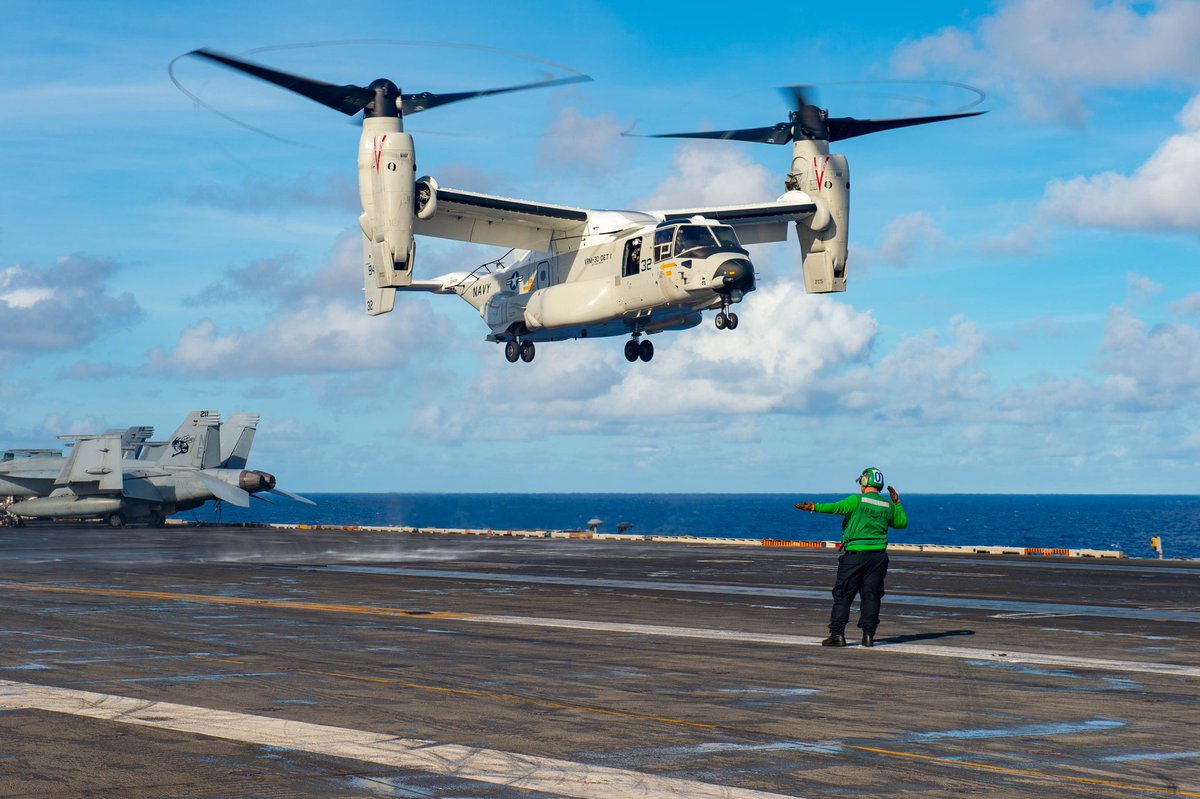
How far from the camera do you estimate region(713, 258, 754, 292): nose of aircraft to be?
3550 cm

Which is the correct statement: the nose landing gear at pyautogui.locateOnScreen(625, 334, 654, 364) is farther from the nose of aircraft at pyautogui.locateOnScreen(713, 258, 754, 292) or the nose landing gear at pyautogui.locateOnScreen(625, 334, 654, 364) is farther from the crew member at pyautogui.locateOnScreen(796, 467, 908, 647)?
the crew member at pyautogui.locateOnScreen(796, 467, 908, 647)

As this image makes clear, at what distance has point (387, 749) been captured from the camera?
9625 millimetres

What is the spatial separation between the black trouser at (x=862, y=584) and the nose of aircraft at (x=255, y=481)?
185 feet

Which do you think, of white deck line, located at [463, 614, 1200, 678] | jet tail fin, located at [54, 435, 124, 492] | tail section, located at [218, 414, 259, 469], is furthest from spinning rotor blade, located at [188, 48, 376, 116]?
tail section, located at [218, 414, 259, 469]

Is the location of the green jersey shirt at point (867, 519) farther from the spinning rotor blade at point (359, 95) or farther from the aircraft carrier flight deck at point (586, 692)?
the spinning rotor blade at point (359, 95)

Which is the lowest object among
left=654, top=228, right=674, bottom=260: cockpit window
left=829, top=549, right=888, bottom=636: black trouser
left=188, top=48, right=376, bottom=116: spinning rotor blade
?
left=829, top=549, right=888, bottom=636: black trouser

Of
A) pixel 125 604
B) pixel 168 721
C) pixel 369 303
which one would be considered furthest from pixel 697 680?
pixel 369 303

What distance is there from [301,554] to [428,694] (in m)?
29.9

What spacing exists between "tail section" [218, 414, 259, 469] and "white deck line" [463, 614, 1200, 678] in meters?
57.1

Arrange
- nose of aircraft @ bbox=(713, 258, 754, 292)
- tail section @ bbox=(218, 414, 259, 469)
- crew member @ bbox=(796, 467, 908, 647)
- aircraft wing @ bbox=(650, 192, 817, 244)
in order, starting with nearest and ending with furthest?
crew member @ bbox=(796, 467, 908, 647)
nose of aircraft @ bbox=(713, 258, 754, 292)
aircraft wing @ bbox=(650, 192, 817, 244)
tail section @ bbox=(218, 414, 259, 469)

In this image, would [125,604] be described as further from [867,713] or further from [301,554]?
[301,554]

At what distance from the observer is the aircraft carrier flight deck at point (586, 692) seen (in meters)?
8.81

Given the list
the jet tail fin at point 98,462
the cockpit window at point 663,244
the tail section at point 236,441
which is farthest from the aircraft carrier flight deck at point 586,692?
the tail section at point 236,441

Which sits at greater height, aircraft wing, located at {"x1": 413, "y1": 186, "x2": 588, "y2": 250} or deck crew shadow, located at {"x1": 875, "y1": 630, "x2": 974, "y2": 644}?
aircraft wing, located at {"x1": 413, "y1": 186, "x2": 588, "y2": 250}
